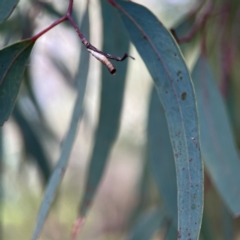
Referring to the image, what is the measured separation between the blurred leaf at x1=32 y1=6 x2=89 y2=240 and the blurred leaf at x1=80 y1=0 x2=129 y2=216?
167mm

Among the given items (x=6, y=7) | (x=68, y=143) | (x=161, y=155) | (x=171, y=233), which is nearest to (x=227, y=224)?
(x=171, y=233)

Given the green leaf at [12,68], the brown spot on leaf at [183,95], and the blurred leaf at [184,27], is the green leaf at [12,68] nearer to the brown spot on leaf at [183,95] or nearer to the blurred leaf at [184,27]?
the brown spot on leaf at [183,95]

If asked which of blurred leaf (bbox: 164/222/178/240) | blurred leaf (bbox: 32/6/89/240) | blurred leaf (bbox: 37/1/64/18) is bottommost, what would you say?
blurred leaf (bbox: 164/222/178/240)

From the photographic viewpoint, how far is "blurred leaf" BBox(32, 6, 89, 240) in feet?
2.36

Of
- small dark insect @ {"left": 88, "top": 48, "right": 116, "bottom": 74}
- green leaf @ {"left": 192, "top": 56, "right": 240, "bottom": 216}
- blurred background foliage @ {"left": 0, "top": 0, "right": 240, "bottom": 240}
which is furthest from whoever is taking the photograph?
blurred background foliage @ {"left": 0, "top": 0, "right": 240, "bottom": 240}

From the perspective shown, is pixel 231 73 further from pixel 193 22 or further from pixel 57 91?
pixel 57 91

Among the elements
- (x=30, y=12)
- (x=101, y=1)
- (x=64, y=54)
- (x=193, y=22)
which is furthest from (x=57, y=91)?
(x=101, y=1)

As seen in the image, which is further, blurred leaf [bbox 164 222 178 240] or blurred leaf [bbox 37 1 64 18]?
blurred leaf [bbox 37 1 64 18]

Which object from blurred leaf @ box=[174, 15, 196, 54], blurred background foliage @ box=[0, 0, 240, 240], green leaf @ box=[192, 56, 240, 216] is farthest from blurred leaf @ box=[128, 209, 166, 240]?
blurred leaf @ box=[174, 15, 196, 54]

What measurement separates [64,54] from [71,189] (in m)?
1.75

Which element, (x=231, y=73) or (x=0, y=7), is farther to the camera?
(x=231, y=73)

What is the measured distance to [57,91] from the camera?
217 cm

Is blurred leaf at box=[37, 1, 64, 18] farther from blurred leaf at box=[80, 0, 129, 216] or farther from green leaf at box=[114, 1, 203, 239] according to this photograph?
green leaf at box=[114, 1, 203, 239]

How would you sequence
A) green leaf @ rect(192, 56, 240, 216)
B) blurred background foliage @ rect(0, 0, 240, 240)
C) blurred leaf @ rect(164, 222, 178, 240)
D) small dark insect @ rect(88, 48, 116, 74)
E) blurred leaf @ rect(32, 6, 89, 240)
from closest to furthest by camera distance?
small dark insect @ rect(88, 48, 116, 74) < blurred leaf @ rect(32, 6, 89, 240) < green leaf @ rect(192, 56, 240, 216) < blurred leaf @ rect(164, 222, 178, 240) < blurred background foliage @ rect(0, 0, 240, 240)
